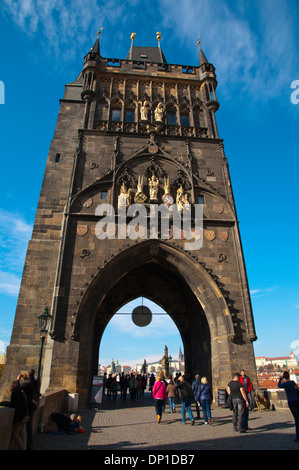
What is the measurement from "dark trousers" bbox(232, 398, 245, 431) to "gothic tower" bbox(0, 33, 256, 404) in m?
4.81

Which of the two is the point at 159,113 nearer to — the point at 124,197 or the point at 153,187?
the point at 153,187

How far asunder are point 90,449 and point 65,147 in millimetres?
14664

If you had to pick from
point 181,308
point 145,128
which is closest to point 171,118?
point 145,128

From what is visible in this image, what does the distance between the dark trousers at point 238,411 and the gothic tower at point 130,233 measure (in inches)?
189

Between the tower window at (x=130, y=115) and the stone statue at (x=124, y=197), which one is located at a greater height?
the tower window at (x=130, y=115)

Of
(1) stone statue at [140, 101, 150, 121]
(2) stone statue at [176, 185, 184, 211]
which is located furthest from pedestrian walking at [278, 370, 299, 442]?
(1) stone statue at [140, 101, 150, 121]

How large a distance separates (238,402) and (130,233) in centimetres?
793

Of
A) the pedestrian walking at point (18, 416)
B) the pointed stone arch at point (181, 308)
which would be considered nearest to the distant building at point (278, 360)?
the pointed stone arch at point (181, 308)

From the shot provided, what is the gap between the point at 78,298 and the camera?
1155 centimetres

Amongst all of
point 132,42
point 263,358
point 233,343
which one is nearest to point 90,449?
point 233,343

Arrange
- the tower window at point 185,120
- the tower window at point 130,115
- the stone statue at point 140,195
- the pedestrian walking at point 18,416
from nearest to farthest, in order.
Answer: the pedestrian walking at point 18,416
the stone statue at point 140,195
the tower window at point 130,115
the tower window at point 185,120

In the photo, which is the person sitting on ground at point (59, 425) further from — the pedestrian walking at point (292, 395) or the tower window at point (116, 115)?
the tower window at point (116, 115)

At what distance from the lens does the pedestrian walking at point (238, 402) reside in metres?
6.12

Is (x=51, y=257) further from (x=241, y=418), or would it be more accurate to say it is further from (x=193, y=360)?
(x=241, y=418)
